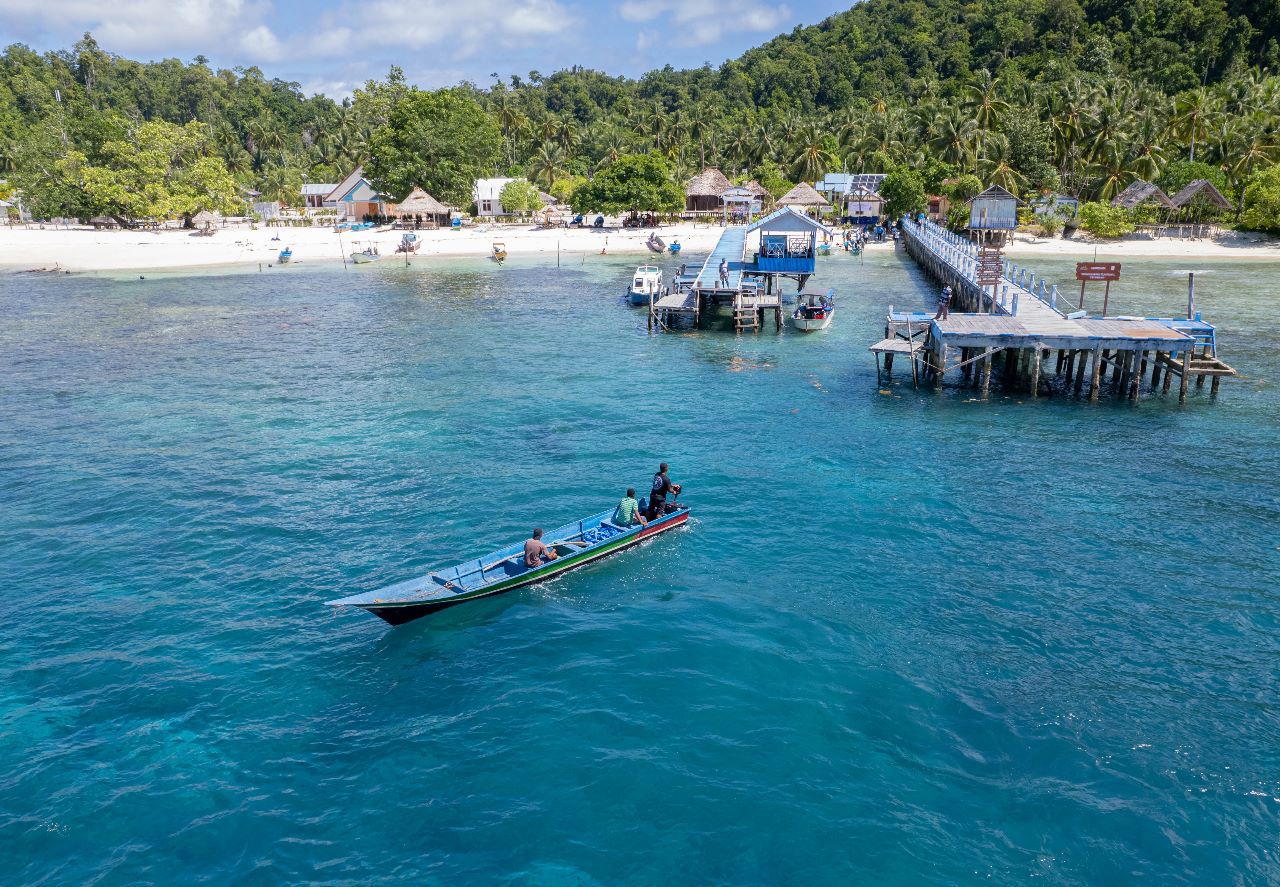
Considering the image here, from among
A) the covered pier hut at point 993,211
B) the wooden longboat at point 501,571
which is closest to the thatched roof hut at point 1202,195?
the covered pier hut at point 993,211

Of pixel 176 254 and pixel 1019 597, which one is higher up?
pixel 176 254

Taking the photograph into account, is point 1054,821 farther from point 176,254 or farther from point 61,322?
point 176,254

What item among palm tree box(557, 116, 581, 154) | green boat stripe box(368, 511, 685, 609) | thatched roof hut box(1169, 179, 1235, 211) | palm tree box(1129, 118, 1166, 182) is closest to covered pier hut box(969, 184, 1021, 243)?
thatched roof hut box(1169, 179, 1235, 211)

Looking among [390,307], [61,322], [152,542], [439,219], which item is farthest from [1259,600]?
[439,219]

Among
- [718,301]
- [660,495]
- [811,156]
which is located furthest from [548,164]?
[660,495]

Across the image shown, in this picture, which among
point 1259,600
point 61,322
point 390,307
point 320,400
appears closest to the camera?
point 1259,600

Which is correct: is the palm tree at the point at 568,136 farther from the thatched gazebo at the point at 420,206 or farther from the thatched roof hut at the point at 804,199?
the thatched roof hut at the point at 804,199

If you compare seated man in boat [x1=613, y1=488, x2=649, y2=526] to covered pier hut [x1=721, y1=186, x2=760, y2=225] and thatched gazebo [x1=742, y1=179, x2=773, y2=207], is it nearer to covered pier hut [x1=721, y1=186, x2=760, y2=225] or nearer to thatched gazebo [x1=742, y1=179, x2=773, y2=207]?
covered pier hut [x1=721, y1=186, x2=760, y2=225]
